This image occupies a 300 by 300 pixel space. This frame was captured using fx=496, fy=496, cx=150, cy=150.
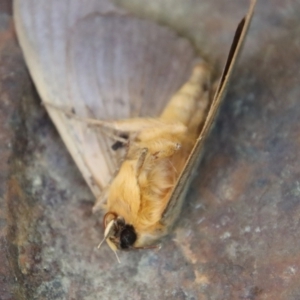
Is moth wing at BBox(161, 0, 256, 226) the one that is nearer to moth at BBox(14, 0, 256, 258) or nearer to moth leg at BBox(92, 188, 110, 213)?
moth at BBox(14, 0, 256, 258)

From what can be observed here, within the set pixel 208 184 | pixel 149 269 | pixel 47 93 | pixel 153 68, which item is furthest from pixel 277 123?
pixel 47 93

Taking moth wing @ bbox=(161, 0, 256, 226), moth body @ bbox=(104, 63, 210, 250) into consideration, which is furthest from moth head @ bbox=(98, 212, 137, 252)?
moth wing @ bbox=(161, 0, 256, 226)

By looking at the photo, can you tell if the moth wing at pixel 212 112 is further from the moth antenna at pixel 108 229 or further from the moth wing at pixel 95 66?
the moth wing at pixel 95 66

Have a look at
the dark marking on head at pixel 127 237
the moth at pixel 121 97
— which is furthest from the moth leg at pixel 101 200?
the dark marking on head at pixel 127 237

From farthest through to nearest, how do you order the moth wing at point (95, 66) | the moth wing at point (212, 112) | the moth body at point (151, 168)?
1. the moth wing at point (95, 66)
2. the moth body at point (151, 168)
3. the moth wing at point (212, 112)

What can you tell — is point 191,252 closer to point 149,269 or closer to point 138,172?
point 149,269

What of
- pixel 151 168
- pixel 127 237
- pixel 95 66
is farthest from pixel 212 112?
pixel 95 66
